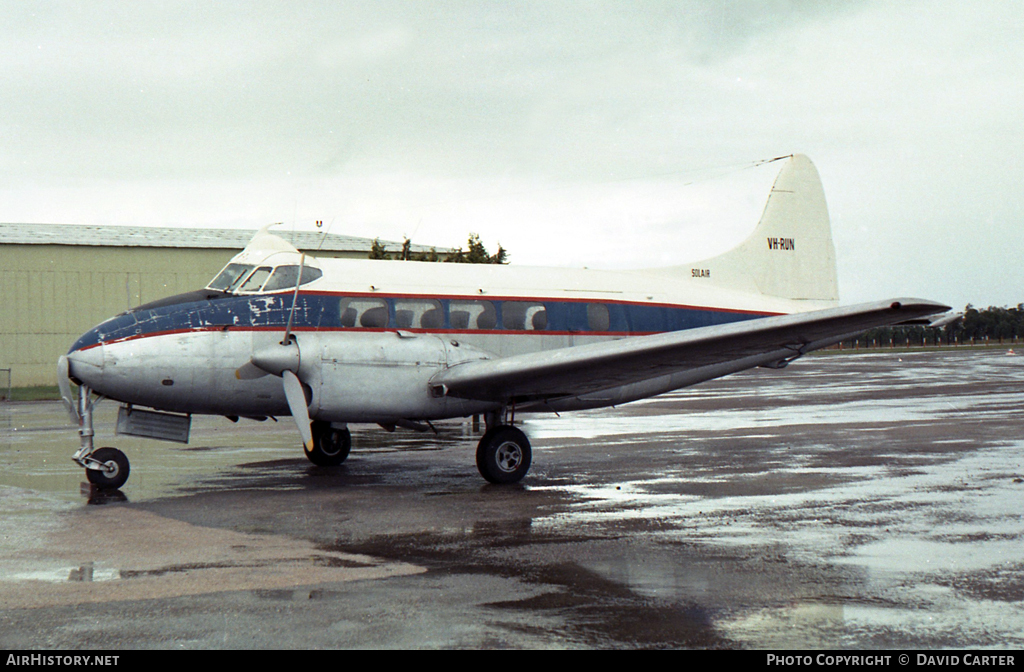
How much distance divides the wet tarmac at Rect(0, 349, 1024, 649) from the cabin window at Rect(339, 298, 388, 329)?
8.06 feet

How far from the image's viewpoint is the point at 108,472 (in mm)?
12750

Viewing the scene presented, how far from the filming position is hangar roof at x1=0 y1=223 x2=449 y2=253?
50594 mm

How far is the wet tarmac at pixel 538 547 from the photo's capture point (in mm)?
6035

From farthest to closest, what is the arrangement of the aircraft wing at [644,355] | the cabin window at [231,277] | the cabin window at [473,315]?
1. the cabin window at [473,315]
2. the cabin window at [231,277]
3. the aircraft wing at [644,355]

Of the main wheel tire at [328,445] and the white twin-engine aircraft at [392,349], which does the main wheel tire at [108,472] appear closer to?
the white twin-engine aircraft at [392,349]

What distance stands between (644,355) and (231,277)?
6.66 m

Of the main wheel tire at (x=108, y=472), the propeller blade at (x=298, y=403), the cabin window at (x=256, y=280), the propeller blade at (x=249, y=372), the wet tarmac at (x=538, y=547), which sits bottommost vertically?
the wet tarmac at (x=538, y=547)

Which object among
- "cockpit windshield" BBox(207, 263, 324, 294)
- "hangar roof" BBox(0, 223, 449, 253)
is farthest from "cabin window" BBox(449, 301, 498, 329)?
"hangar roof" BBox(0, 223, 449, 253)

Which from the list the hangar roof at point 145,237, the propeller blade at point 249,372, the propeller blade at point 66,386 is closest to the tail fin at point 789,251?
the propeller blade at point 249,372

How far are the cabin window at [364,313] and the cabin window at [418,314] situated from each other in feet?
0.75

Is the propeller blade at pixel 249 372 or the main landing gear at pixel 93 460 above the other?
the propeller blade at pixel 249 372

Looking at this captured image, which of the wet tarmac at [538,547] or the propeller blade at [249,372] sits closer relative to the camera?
the wet tarmac at [538,547]
